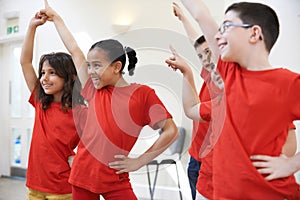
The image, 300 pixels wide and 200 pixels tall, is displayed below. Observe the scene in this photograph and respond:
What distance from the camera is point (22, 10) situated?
174 inches

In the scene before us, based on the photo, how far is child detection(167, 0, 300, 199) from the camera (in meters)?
0.84

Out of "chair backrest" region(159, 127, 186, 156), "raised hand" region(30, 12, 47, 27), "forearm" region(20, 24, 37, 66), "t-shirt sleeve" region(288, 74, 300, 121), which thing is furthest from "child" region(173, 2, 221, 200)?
"chair backrest" region(159, 127, 186, 156)

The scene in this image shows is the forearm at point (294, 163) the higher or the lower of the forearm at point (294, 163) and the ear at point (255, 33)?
the lower

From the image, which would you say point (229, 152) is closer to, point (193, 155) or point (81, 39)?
point (193, 155)

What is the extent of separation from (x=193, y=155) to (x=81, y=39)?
268cm

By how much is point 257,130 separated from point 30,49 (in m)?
1.22

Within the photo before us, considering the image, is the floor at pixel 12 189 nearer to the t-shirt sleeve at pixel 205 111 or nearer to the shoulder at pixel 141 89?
the shoulder at pixel 141 89

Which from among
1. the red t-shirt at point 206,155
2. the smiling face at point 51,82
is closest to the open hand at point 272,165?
the red t-shirt at point 206,155

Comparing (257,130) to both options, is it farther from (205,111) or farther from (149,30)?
(149,30)

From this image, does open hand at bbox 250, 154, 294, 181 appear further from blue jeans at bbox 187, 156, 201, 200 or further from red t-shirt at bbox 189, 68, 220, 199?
blue jeans at bbox 187, 156, 201, 200

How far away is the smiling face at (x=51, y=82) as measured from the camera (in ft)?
5.34

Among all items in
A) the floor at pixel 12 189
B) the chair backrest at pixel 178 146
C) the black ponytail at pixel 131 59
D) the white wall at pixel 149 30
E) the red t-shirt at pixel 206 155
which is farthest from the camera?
the floor at pixel 12 189

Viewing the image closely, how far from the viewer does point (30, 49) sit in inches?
66.1

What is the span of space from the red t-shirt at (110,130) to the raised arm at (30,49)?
53 cm
